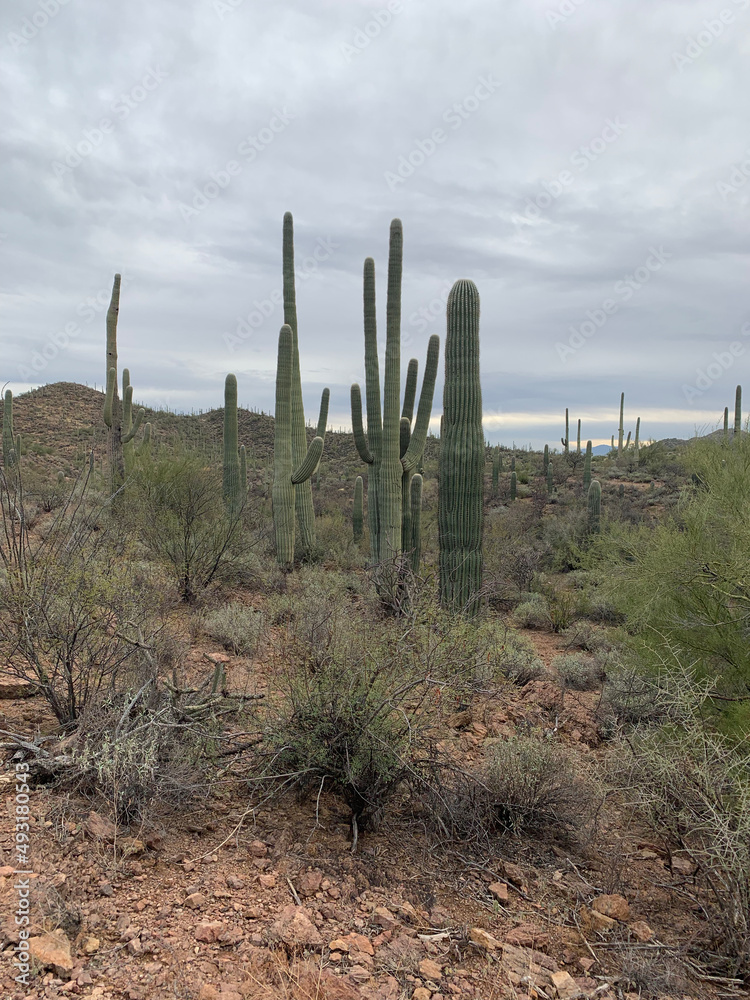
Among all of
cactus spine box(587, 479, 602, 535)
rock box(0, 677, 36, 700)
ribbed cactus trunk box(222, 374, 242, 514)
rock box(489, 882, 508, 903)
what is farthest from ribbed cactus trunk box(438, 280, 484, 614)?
cactus spine box(587, 479, 602, 535)

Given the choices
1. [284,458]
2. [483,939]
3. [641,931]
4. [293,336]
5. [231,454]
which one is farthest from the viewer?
[231,454]

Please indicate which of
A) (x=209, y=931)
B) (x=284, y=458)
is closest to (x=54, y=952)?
(x=209, y=931)

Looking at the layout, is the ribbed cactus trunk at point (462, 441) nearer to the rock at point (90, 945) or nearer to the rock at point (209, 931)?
the rock at point (209, 931)

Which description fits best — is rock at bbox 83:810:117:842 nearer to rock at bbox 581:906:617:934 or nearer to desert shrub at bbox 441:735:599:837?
desert shrub at bbox 441:735:599:837

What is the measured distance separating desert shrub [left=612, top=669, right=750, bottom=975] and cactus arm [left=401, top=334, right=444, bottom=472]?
8815 mm

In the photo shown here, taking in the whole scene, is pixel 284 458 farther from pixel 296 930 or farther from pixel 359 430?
pixel 296 930

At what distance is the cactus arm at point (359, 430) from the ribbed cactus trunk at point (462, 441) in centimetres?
250

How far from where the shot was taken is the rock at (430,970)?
2.95 m

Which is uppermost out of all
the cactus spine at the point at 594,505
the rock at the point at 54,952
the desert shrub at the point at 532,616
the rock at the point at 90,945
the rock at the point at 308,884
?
the cactus spine at the point at 594,505

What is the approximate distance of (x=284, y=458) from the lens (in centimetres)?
1330

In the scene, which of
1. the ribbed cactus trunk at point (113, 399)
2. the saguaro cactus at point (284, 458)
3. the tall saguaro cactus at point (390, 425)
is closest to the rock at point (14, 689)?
the tall saguaro cactus at point (390, 425)

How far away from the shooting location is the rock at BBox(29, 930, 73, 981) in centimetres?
267

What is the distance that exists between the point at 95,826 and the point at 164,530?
7.29 m

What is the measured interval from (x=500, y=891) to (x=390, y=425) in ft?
28.5
